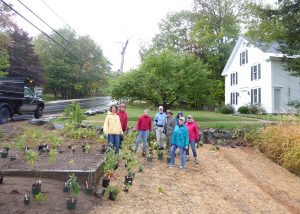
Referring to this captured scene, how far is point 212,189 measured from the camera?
352 inches

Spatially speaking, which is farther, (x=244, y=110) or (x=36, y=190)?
(x=244, y=110)

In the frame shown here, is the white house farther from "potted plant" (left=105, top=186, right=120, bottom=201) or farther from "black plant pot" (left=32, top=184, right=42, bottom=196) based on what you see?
"black plant pot" (left=32, top=184, right=42, bottom=196)

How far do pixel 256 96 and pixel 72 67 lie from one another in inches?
1282

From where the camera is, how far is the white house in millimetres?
27547

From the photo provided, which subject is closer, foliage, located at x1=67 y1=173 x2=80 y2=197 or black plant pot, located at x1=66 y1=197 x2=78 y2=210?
black plant pot, located at x1=66 y1=197 x2=78 y2=210

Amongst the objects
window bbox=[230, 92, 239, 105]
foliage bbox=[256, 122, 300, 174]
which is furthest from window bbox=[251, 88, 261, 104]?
foliage bbox=[256, 122, 300, 174]

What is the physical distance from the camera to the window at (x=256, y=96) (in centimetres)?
2956

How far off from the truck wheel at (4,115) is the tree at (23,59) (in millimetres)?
24234

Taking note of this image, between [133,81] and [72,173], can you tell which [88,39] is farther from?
[72,173]

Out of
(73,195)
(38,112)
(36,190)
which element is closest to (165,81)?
(38,112)

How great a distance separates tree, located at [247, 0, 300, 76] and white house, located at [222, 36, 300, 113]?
5.92 m

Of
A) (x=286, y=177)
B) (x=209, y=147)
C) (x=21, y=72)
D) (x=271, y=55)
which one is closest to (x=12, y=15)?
(x=21, y=72)

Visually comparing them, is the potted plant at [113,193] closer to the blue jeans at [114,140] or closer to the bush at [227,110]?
the blue jeans at [114,140]

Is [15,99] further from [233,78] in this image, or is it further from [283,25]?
[233,78]
